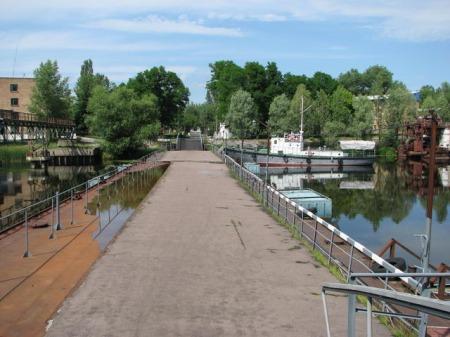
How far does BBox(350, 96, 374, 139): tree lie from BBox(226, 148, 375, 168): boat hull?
2282 cm

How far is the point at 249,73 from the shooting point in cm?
10450

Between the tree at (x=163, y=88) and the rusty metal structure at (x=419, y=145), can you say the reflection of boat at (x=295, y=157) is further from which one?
the tree at (x=163, y=88)

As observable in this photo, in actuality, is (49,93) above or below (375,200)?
above

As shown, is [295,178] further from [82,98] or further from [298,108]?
[82,98]

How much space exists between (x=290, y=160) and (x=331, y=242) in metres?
57.8

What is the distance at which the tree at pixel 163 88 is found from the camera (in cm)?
10078

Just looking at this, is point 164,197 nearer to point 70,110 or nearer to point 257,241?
point 257,241

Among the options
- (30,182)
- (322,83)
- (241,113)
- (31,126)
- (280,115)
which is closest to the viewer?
(30,182)

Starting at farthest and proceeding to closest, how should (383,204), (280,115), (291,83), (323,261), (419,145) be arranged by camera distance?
(291,83) → (280,115) → (419,145) → (383,204) → (323,261)

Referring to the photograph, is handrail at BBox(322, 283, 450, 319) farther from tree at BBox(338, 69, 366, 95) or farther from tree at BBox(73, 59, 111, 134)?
tree at BBox(338, 69, 366, 95)

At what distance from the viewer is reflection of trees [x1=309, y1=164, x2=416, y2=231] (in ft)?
103

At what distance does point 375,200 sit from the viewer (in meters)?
38.3

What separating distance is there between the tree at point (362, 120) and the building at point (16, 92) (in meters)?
58.2

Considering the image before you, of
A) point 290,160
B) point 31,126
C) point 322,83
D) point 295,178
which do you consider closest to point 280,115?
point 290,160
